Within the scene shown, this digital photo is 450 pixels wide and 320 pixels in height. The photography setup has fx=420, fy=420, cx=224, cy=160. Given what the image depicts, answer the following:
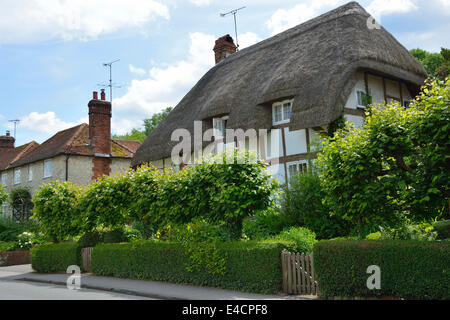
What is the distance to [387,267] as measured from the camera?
815 centimetres

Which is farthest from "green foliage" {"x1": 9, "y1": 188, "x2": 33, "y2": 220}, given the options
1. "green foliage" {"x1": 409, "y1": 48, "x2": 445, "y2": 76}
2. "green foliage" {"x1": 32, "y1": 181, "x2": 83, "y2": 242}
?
"green foliage" {"x1": 409, "y1": 48, "x2": 445, "y2": 76}

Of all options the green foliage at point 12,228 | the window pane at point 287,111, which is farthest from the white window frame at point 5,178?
the window pane at point 287,111

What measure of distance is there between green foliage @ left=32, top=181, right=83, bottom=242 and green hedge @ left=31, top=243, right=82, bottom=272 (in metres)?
0.56

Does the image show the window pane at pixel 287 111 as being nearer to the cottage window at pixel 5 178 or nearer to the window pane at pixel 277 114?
the window pane at pixel 277 114

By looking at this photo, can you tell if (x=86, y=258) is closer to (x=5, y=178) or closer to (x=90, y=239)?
(x=90, y=239)

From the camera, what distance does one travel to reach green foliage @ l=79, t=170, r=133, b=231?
579 inches

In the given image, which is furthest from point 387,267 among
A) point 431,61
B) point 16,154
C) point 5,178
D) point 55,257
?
point 16,154

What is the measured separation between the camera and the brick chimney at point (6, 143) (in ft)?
141

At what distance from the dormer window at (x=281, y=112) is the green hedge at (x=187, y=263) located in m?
8.21

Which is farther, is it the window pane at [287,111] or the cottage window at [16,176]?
the cottage window at [16,176]

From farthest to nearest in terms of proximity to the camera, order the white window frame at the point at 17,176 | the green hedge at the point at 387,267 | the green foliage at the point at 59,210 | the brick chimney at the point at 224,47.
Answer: the white window frame at the point at 17,176 < the brick chimney at the point at 224,47 < the green foliage at the point at 59,210 < the green hedge at the point at 387,267

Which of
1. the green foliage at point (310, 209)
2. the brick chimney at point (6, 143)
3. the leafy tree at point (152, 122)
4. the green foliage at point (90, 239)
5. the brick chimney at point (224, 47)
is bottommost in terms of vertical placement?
the green foliage at point (90, 239)
